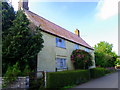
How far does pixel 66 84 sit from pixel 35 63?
3.75 meters

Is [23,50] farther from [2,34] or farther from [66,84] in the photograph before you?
[66,84]

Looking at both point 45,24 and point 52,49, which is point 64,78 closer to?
point 52,49

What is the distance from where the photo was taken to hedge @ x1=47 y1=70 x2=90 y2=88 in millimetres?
9452

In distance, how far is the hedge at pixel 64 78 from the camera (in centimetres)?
945

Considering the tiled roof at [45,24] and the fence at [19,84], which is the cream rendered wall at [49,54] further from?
the fence at [19,84]

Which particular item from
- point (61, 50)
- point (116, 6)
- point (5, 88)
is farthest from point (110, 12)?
point (5, 88)

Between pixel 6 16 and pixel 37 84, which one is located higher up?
pixel 6 16

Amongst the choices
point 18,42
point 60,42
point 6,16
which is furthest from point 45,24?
point 18,42

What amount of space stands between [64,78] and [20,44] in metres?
5.18

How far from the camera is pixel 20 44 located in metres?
9.83

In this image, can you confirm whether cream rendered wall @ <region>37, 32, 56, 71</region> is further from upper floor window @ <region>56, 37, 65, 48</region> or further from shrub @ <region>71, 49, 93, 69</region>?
shrub @ <region>71, 49, 93, 69</region>

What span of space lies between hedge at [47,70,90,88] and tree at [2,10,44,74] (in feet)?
8.09

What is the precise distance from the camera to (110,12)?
469 inches

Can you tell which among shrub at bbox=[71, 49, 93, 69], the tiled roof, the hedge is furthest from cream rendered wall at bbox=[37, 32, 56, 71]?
shrub at bbox=[71, 49, 93, 69]
